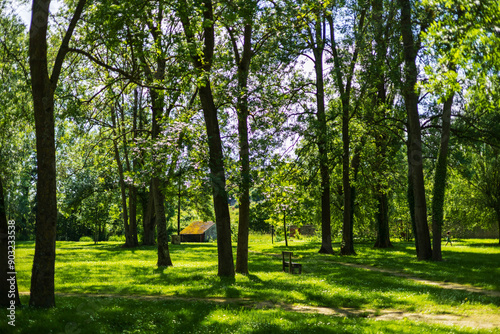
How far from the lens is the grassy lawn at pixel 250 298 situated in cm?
835

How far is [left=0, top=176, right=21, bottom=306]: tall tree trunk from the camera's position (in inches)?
360

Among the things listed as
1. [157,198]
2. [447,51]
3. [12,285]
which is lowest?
[12,285]

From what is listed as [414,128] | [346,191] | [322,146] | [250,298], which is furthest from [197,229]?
[250,298]

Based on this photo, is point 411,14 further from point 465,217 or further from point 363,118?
point 465,217

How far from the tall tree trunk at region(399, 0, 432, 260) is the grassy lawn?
7.02 ft

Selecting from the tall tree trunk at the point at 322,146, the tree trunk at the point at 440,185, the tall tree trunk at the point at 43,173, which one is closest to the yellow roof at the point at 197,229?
the tall tree trunk at the point at 322,146

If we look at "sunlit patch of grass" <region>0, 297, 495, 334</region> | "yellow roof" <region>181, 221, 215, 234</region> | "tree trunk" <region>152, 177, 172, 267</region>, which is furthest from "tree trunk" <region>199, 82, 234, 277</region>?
"yellow roof" <region>181, 221, 215, 234</region>

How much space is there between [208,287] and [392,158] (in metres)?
20.9

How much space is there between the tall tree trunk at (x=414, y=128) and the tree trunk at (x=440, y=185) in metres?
0.59

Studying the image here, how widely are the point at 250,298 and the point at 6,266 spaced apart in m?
6.26

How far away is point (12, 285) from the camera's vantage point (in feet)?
30.5

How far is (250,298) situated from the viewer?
12391 mm

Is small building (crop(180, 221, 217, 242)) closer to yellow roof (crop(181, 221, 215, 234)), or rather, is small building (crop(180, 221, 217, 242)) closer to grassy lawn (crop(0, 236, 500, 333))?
yellow roof (crop(181, 221, 215, 234))

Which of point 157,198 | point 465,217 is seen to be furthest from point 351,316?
point 465,217
